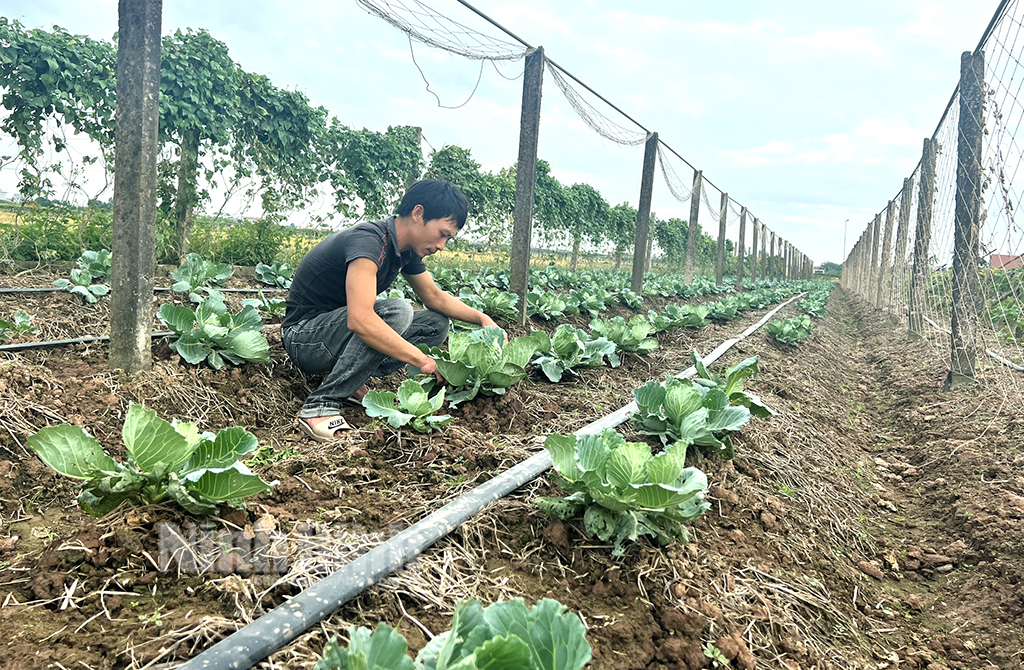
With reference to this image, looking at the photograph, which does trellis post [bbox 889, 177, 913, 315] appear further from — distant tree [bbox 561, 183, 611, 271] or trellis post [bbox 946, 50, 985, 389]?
distant tree [bbox 561, 183, 611, 271]

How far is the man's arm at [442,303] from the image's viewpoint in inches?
148

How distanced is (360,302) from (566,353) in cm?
161

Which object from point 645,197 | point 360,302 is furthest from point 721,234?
point 360,302

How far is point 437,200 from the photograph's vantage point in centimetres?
312

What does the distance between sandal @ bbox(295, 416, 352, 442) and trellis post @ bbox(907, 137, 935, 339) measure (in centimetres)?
718

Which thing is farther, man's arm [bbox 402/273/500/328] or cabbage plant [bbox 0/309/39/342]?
man's arm [bbox 402/273/500/328]

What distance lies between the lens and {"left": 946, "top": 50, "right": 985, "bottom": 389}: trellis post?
4898 millimetres

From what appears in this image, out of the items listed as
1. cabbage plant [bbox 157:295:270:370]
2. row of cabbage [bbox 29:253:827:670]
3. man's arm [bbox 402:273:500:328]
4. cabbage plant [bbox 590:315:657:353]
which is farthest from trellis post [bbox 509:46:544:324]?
cabbage plant [bbox 157:295:270:370]

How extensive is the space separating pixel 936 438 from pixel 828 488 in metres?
1.54

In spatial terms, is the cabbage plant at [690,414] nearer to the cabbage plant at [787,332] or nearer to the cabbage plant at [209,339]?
the cabbage plant at [209,339]

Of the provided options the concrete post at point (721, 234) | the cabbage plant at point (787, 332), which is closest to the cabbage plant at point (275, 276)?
the cabbage plant at point (787, 332)

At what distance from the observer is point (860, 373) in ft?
23.2

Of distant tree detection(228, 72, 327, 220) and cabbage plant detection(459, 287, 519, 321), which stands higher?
distant tree detection(228, 72, 327, 220)

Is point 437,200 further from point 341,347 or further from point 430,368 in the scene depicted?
point 341,347
